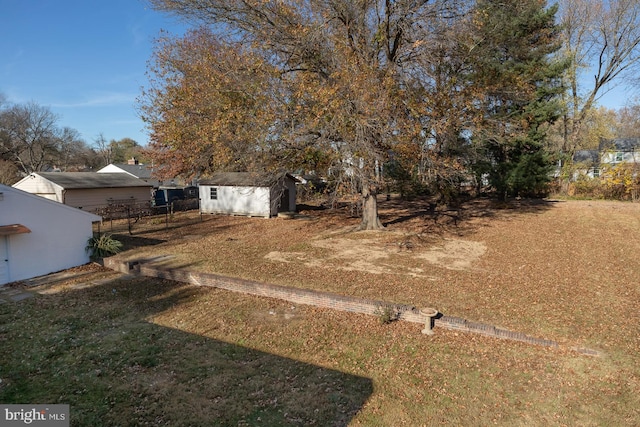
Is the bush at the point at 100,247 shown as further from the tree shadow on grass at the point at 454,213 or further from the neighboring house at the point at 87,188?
the tree shadow on grass at the point at 454,213

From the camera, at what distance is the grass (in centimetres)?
493

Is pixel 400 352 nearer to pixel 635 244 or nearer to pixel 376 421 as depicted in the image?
pixel 376 421

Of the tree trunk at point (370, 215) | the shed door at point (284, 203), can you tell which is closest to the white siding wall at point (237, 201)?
the shed door at point (284, 203)

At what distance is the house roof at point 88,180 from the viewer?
23.1 metres

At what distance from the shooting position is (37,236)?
1159 centimetres

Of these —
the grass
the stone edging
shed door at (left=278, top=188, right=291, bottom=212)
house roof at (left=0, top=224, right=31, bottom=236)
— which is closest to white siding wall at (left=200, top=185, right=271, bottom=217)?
shed door at (left=278, top=188, right=291, bottom=212)

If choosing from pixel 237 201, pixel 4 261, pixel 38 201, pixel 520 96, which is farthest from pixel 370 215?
pixel 4 261

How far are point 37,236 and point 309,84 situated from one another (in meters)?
10.6

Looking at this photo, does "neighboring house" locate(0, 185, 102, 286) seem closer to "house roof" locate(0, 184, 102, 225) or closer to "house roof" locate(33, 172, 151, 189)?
"house roof" locate(0, 184, 102, 225)

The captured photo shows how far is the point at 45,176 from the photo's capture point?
23.2m

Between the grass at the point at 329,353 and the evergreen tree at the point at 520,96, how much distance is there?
8.66m

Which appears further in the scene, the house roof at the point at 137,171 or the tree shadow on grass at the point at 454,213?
the house roof at the point at 137,171

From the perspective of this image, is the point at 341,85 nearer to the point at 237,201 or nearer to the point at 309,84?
the point at 309,84

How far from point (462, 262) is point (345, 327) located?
20.7ft
